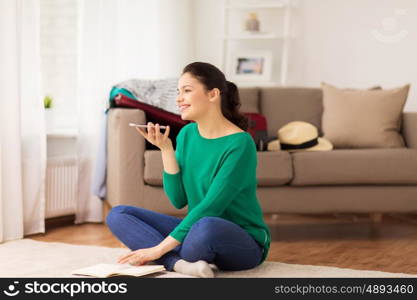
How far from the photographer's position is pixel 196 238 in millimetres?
2307

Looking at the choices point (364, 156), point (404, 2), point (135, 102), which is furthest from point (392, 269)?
point (404, 2)

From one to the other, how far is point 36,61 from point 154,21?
1.26 metres

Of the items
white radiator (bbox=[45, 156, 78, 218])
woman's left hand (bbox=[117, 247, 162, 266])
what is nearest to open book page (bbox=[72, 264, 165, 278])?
woman's left hand (bbox=[117, 247, 162, 266])

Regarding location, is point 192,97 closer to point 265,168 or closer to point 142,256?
point 142,256

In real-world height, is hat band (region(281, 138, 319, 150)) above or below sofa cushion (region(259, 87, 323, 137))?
below

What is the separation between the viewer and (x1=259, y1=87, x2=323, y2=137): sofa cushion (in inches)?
155

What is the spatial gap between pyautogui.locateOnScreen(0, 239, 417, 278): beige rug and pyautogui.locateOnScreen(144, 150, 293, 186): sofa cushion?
407mm

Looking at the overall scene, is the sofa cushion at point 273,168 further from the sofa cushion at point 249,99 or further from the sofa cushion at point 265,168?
the sofa cushion at point 249,99

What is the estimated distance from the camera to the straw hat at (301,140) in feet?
11.3

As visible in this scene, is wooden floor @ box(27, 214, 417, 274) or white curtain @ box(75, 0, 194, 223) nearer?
wooden floor @ box(27, 214, 417, 274)

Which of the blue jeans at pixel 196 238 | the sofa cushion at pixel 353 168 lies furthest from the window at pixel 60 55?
the blue jeans at pixel 196 238

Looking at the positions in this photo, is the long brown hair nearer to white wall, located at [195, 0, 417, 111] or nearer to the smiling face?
the smiling face

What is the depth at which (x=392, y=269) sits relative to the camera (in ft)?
9.01

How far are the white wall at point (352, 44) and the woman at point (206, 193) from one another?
238cm
